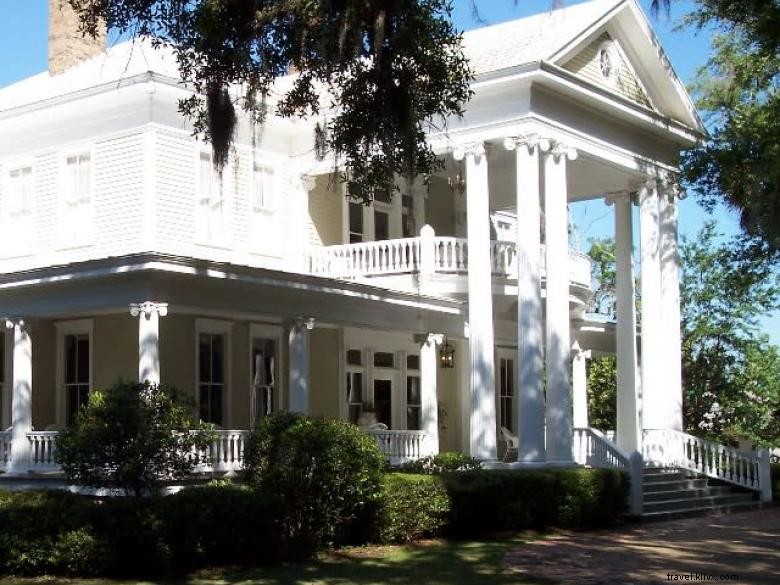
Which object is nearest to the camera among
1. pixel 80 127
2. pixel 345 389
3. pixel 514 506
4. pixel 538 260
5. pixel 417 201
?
pixel 514 506

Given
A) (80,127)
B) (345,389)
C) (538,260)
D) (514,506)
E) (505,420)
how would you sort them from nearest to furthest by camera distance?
(514,506) < (538,260) < (80,127) < (345,389) < (505,420)

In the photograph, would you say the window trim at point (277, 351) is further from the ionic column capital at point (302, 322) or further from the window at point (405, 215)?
the window at point (405, 215)

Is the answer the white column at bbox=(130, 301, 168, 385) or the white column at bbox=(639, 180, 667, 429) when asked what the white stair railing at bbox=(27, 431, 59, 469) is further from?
the white column at bbox=(639, 180, 667, 429)

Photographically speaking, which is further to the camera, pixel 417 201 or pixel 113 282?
pixel 417 201

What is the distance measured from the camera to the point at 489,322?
21797mm

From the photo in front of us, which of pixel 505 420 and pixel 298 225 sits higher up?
pixel 298 225

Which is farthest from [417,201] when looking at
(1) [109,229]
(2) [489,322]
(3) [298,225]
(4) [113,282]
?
(4) [113,282]

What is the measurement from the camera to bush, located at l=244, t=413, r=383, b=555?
14711 millimetres

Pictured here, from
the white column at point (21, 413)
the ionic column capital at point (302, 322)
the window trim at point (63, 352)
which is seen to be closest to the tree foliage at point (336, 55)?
the ionic column capital at point (302, 322)

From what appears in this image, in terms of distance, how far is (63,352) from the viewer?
22.7 meters

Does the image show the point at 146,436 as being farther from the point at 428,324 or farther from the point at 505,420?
the point at 505,420

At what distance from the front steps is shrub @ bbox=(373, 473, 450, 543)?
5.58 m

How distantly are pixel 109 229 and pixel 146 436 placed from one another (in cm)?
938

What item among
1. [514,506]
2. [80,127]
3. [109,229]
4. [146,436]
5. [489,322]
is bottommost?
[514,506]
